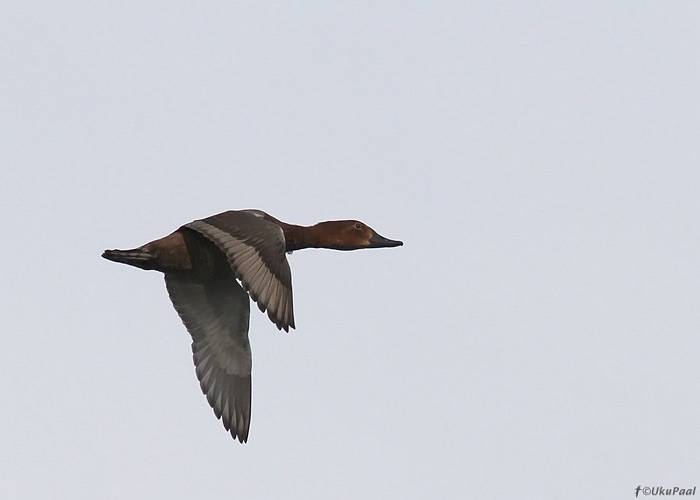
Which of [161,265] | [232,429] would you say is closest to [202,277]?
[161,265]

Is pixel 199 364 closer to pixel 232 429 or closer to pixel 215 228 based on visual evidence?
pixel 232 429

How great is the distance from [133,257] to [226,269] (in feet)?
3.58

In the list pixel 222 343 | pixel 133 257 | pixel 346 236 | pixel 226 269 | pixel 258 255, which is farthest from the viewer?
pixel 222 343

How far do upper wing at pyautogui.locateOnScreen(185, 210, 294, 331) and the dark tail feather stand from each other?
0.52 m

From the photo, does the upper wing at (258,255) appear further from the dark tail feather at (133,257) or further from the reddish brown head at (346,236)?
the reddish brown head at (346,236)

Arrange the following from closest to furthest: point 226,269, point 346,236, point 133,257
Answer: point 133,257, point 226,269, point 346,236

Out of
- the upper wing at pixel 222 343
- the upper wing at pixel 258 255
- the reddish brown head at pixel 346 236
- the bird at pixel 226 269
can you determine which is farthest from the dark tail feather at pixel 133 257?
the reddish brown head at pixel 346 236

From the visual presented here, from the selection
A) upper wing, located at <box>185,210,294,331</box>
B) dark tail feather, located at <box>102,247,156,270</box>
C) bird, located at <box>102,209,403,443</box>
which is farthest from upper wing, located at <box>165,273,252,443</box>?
upper wing, located at <box>185,210,294,331</box>

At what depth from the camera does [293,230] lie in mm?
12062

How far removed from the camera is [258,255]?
412 inches

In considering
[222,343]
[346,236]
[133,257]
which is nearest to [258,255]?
[133,257]

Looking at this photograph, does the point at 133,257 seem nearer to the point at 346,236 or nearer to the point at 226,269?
the point at 226,269

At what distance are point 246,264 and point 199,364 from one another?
2669 millimetres

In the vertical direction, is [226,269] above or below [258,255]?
below
